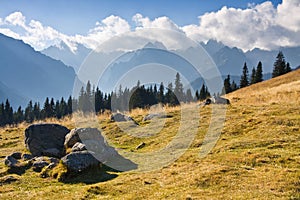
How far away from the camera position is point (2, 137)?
32969 mm

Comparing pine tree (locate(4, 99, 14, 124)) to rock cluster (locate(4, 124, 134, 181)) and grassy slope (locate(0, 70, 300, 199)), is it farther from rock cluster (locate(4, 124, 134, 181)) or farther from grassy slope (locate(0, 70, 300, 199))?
grassy slope (locate(0, 70, 300, 199))

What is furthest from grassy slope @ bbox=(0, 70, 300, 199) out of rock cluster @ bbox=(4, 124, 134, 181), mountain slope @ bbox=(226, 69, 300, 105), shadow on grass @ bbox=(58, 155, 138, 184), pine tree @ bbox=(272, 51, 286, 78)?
pine tree @ bbox=(272, 51, 286, 78)

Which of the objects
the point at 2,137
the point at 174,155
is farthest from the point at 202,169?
the point at 2,137

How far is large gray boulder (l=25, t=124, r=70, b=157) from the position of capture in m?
23.7

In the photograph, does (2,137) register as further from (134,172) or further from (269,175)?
(269,175)

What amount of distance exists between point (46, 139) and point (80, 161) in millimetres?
7897

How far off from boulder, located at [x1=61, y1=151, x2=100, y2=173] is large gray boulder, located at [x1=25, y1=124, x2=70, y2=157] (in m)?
5.45

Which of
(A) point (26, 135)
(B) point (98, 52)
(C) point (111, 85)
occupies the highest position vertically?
(B) point (98, 52)

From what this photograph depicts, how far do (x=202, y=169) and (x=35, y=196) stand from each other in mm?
7721

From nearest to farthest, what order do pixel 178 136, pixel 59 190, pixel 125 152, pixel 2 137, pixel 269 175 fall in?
pixel 269 175 < pixel 59 190 < pixel 125 152 < pixel 178 136 < pixel 2 137

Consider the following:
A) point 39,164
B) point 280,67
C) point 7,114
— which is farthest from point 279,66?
point 39,164

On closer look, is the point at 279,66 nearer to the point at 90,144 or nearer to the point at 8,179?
the point at 90,144

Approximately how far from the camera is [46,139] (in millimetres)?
24844

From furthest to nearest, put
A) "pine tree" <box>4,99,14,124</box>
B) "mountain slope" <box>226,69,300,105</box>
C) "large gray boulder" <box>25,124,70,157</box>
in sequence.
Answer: "pine tree" <box>4,99,14,124</box> → "mountain slope" <box>226,69,300,105</box> → "large gray boulder" <box>25,124,70,157</box>
